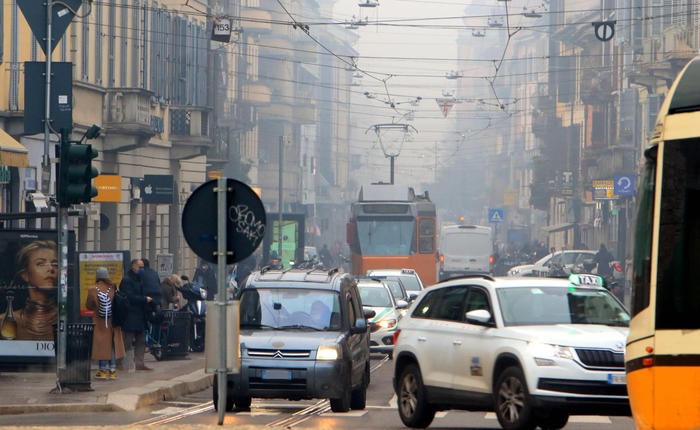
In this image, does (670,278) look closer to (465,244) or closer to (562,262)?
(562,262)

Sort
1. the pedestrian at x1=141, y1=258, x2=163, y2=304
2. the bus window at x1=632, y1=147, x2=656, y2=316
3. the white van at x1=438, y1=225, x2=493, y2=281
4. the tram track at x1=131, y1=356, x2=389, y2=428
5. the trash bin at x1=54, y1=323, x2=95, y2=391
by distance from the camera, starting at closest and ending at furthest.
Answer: the bus window at x1=632, y1=147, x2=656, y2=316 → the tram track at x1=131, y1=356, x2=389, y2=428 → the trash bin at x1=54, y1=323, x2=95, y2=391 → the pedestrian at x1=141, y1=258, x2=163, y2=304 → the white van at x1=438, y1=225, x2=493, y2=281

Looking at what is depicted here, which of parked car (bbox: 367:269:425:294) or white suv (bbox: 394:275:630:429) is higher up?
white suv (bbox: 394:275:630:429)

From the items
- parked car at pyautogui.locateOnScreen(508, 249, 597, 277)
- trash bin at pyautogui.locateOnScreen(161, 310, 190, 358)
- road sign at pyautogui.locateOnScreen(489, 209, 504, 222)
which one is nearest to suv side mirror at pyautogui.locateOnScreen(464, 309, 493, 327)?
trash bin at pyautogui.locateOnScreen(161, 310, 190, 358)

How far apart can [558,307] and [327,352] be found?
3340 mm

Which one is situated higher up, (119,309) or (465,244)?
(119,309)

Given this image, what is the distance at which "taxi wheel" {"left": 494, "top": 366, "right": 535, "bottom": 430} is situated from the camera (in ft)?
40.1

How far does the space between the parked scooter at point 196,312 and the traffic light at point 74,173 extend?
8.67 metres

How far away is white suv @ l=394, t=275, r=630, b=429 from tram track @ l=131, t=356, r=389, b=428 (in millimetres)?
1369

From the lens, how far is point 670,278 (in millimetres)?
9148

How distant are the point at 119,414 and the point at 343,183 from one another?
131472mm

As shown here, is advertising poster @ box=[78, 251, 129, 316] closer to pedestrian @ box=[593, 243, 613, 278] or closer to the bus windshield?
the bus windshield

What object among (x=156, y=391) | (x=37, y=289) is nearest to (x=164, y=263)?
(x=37, y=289)

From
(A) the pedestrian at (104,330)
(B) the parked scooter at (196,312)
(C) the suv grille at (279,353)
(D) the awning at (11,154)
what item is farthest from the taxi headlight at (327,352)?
(B) the parked scooter at (196,312)

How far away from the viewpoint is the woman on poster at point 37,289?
19.4m
